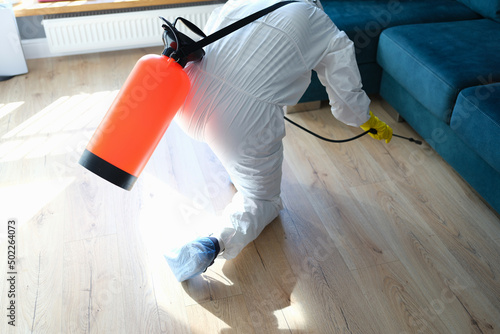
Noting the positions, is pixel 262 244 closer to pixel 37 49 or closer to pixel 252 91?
pixel 252 91

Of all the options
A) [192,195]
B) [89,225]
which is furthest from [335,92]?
[89,225]

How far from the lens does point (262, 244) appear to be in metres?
1.74

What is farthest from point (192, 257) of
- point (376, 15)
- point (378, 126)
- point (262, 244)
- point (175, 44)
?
point (376, 15)

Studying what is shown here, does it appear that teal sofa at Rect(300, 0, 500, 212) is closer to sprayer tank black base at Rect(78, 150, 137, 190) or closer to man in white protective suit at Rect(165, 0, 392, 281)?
man in white protective suit at Rect(165, 0, 392, 281)

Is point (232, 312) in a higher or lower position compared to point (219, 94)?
lower

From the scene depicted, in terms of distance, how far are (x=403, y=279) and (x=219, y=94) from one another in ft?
2.82

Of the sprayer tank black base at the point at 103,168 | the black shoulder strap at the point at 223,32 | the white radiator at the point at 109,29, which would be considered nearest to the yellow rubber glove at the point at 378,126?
the black shoulder strap at the point at 223,32

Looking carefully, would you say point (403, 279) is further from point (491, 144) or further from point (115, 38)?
point (115, 38)

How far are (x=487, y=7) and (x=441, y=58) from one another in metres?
0.63

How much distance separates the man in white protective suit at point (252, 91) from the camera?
142cm

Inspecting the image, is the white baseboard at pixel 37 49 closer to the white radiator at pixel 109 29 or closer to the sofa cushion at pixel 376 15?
the white radiator at pixel 109 29

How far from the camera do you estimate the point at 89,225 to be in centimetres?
180

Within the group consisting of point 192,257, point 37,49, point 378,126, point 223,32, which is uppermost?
point 223,32

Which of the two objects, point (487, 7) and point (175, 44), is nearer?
point (175, 44)
